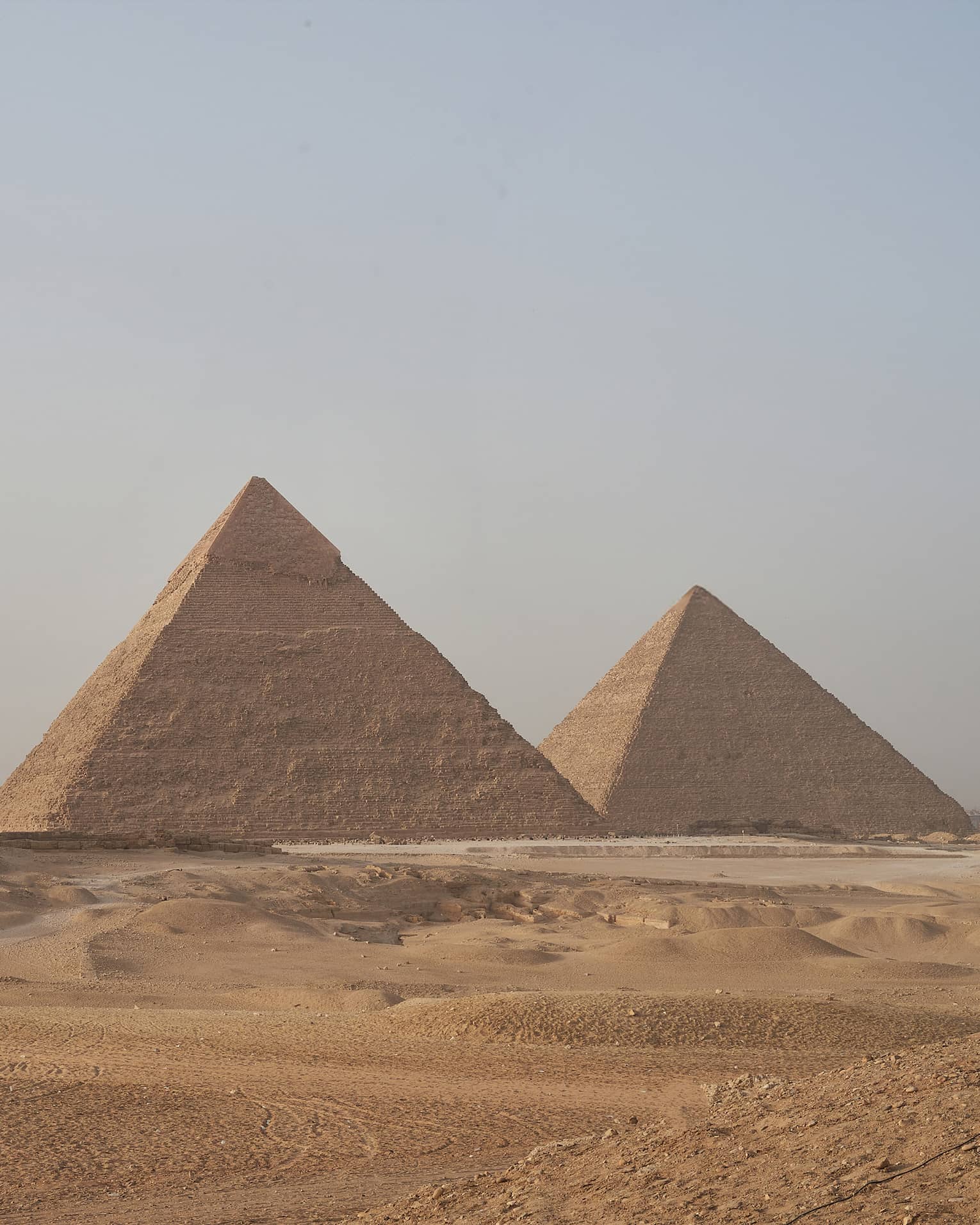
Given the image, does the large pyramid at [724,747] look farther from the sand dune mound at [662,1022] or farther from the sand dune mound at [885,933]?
the sand dune mound at [662,1022]

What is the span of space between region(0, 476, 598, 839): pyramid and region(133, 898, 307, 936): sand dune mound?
2132cm

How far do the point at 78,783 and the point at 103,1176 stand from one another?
31.7 meters

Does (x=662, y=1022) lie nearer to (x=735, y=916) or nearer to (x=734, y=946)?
(x=734, y=946)

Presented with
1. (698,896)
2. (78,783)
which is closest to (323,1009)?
(698,896)

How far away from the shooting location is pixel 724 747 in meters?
48.3

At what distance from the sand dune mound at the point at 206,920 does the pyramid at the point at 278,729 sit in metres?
21.3

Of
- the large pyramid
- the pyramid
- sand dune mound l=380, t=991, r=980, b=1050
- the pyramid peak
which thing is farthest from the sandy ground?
the large pyramid

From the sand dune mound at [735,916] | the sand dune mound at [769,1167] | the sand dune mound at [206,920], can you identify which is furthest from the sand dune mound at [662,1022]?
the sand dune mound at [735,916]

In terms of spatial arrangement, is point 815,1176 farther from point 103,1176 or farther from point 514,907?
point 514,907

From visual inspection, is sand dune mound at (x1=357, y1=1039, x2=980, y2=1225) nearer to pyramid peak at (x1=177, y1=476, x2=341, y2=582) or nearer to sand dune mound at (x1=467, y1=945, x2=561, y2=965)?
sand dune mound at (x1=467, y1=945, x2=561, y2=965)

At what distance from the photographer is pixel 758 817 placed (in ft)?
155

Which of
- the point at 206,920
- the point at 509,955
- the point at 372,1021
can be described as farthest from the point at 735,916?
the point at 372,1021

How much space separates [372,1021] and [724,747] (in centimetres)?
4160

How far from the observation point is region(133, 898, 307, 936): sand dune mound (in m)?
12.4
